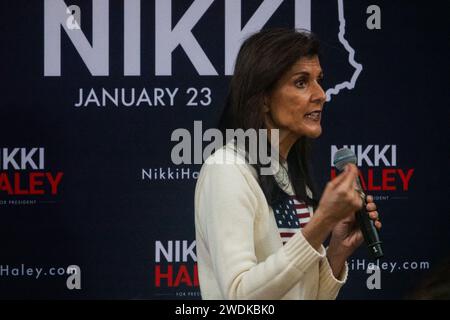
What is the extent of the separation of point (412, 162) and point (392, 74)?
0.46m

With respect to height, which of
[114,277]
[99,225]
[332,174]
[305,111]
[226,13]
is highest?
[226,13]

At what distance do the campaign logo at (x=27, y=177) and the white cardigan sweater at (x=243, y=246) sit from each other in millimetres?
2046

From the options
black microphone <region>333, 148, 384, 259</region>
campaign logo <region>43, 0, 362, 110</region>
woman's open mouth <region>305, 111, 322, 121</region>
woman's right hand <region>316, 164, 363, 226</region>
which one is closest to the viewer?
woman's right hand <region>316, 164, 363, 226</region>

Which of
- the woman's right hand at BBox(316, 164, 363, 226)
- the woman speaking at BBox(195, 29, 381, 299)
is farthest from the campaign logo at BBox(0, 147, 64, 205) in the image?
the woman's right hand at BBox(316, 164, 363, 226)

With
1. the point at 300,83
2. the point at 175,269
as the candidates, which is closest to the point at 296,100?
the point at 300,83

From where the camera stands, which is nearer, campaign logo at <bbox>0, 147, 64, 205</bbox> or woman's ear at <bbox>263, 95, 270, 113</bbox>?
woman's ear at <bbox>263, 95, 270, 113</bbox>

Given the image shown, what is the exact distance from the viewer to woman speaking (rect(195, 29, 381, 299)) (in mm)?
1829

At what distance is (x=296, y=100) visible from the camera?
7.11 feet

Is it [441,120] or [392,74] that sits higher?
[392,74]

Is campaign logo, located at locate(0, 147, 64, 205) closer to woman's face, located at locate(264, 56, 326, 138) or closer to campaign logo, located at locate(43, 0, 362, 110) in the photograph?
campaign logo, located at locate(43, 0, 362, 110)

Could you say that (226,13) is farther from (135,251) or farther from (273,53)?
(273,53)

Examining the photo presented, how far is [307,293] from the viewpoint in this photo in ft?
6.73

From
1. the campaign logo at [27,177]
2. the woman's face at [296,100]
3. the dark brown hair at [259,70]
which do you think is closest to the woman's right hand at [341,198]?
the dark brown hair at [259,70]

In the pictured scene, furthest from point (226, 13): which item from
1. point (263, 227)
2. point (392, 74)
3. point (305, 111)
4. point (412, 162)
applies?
point (263, 227)
